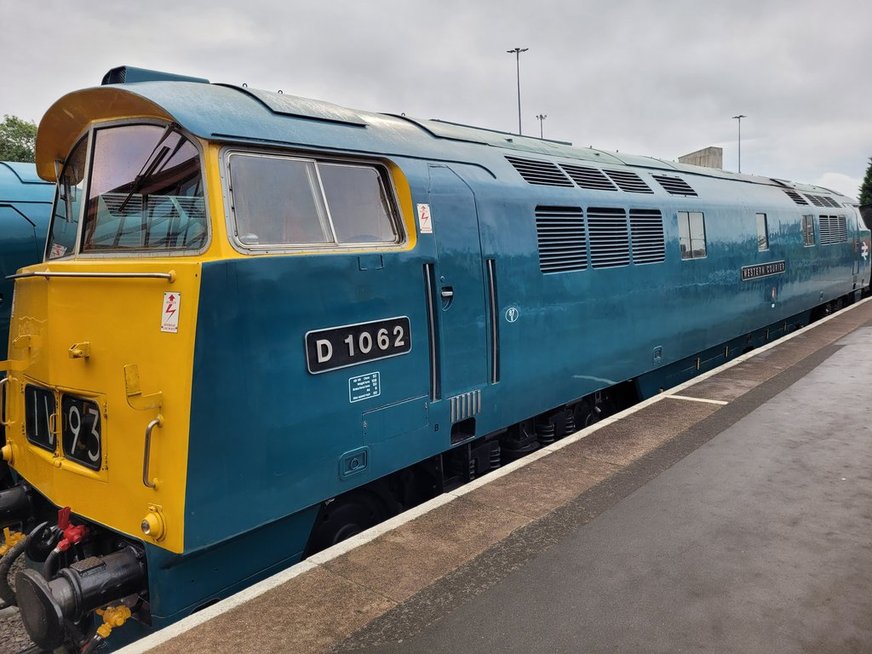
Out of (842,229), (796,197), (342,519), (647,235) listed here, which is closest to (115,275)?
(342,519)

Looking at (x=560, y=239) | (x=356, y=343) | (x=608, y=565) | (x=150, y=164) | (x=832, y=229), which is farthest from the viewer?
(x=832, y=229)

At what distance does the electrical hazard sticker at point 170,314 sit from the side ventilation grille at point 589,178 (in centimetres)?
415

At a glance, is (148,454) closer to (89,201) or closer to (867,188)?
(89,201)

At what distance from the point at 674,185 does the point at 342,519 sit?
20.0 feet

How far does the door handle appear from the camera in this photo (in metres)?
4.33

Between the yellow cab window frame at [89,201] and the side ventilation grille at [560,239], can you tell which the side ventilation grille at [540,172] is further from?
the yellow cab window frame at [89,201]

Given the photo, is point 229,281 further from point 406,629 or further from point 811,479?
point 811,479

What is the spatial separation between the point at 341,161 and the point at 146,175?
1.06m

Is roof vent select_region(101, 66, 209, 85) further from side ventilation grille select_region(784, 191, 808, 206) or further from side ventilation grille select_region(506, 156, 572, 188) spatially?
side ventilation grille select_region(784, 191, 808, 206)

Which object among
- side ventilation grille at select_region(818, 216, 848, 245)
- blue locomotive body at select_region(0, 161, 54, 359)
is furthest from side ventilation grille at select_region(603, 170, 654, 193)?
side ventilation grille at select_region(818, 216, 848, 245)

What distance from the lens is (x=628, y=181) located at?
7090mm

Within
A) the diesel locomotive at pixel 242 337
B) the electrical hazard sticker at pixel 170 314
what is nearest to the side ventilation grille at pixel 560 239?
the diesel locomotive at pixel 242 337

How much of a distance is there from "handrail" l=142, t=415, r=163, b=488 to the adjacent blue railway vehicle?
337cm

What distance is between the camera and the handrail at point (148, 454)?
295 centimetres
